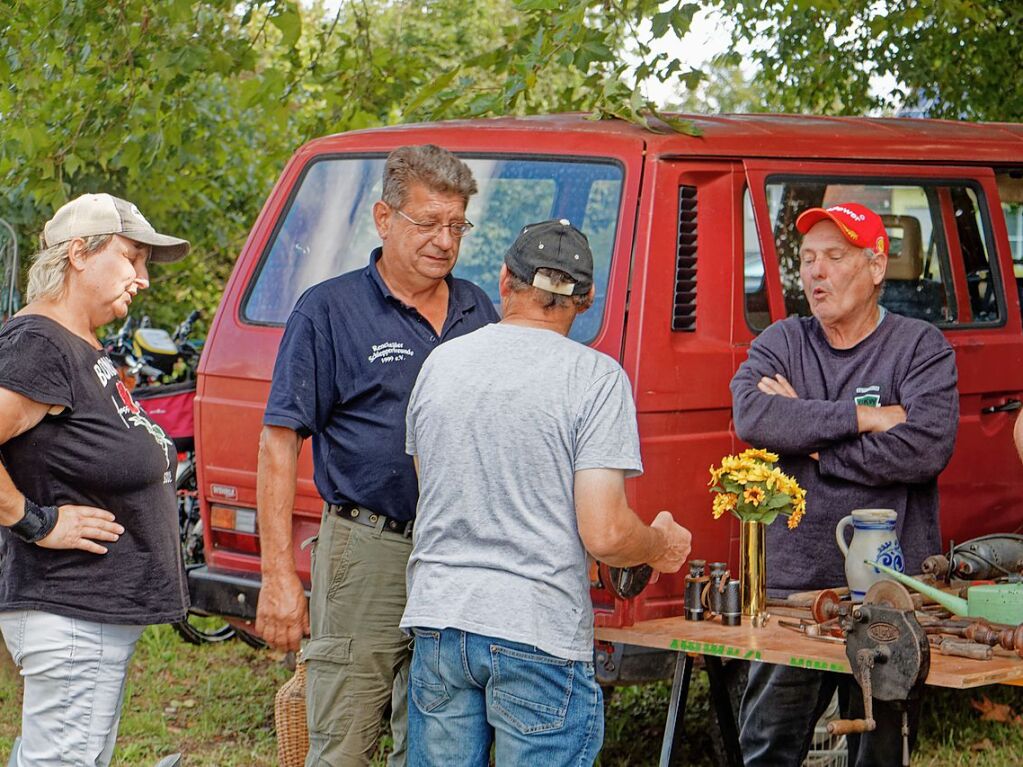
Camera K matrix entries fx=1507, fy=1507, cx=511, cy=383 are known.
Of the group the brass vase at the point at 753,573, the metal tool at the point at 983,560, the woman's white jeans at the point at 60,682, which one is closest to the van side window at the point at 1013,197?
the metal tool at the point at 983,560

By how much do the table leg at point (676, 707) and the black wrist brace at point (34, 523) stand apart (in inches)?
63.5

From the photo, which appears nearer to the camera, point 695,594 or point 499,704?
point 499,704

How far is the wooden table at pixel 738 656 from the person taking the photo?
3273 millimetres

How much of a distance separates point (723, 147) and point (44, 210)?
17.7ft

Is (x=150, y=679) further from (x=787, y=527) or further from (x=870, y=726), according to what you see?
(x=870, y=726)

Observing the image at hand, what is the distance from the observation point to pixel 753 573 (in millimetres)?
3922

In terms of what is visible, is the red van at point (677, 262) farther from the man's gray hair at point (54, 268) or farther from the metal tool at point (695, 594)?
the man's gray hair at point (54, 268)

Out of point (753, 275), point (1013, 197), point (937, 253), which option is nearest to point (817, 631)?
point (753, 275)

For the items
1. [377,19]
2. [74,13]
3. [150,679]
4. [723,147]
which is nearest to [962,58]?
[723,147]

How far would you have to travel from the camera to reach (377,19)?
15836 millimetres

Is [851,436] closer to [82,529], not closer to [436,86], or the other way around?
[82,529]

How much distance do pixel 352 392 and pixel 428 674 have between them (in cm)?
84

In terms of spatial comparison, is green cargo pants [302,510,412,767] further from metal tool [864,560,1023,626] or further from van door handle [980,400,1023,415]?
van door handle [980,400,1023,415]

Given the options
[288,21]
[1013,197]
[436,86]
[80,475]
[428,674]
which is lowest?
[428,674]
